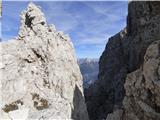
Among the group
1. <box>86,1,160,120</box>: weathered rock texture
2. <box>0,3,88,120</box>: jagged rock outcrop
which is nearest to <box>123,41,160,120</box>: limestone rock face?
<box>86,1,160,120</box>: weathered rock texture

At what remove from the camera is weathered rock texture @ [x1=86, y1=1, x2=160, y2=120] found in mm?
30641

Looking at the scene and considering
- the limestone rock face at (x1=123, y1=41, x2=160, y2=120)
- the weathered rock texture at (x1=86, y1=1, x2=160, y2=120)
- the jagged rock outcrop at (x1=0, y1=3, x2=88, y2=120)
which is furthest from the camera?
the jagged rock outcrop at (x1=0, y1=3, x2=88, y2=120)

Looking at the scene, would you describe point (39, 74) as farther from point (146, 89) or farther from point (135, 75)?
point (146, 89)

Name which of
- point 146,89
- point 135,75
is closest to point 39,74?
point 135,75

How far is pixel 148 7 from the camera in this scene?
5603cm

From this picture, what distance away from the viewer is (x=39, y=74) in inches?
1740

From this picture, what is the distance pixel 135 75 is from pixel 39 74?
50.0 ft

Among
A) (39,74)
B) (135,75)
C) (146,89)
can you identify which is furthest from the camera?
(39,74)

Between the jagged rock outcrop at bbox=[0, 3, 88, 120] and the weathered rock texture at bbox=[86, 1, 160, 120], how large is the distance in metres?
7.45

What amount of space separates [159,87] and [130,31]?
67768 millimetres

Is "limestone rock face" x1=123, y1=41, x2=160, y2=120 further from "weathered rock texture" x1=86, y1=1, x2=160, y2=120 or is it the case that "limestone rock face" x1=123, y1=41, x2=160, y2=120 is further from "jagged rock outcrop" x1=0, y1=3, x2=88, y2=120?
"jagged rock outcrop" x1=0, y1=3, x2=88, y2=120

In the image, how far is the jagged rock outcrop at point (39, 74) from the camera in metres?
36.9

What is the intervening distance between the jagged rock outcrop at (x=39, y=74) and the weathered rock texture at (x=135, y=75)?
24.4 ft

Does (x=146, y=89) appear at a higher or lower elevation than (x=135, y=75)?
lower
